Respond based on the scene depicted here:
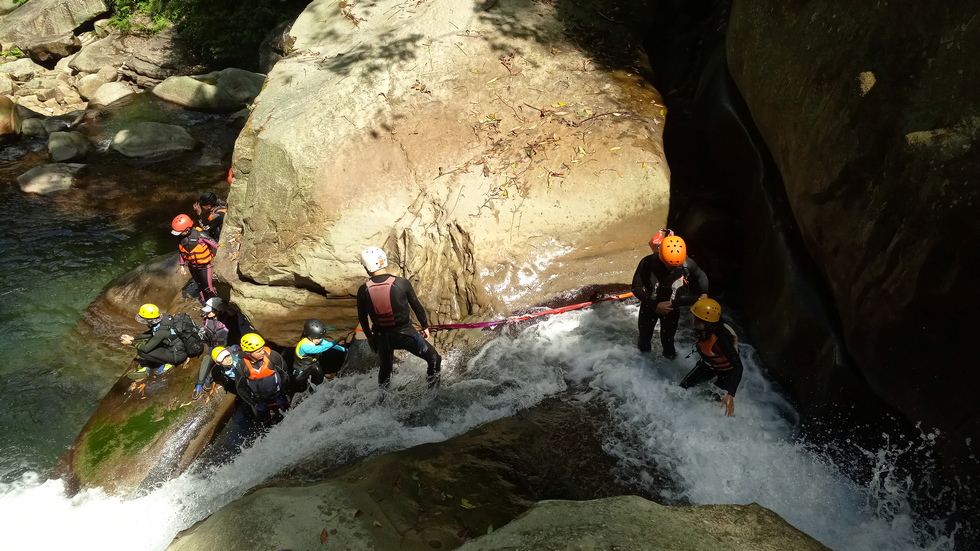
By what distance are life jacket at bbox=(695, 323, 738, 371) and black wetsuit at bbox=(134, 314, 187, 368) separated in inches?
257

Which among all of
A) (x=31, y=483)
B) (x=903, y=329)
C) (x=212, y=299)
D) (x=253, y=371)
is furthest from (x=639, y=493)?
(x=31, y=483)

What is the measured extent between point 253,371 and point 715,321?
4600 mm

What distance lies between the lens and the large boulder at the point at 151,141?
13656mm

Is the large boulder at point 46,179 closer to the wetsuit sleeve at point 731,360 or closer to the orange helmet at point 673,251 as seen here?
the orange helmet at point 673,251

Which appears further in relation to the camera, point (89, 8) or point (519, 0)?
point (89, 8)

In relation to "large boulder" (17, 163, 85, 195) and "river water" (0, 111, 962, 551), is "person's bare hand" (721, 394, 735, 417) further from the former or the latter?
"large boulder" (17, 163, 85, 195)

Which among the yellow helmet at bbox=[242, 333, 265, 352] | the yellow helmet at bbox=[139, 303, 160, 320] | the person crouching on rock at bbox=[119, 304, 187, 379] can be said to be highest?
the yellow helmet at bbox=[242, 333, 265, 352]

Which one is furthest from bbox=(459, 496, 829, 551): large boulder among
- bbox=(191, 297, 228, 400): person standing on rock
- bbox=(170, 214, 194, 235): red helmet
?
bbox=(170, 214, 194, 235): red helmet

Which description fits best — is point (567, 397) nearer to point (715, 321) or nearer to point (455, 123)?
point (715, 321)

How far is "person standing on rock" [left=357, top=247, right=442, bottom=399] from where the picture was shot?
5508 millimetres

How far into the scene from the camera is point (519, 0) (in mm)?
9500

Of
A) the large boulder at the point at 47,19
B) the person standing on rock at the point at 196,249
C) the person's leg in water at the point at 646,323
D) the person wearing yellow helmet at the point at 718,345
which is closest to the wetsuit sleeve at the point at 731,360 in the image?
the person wearing yellow helmet at the point at 718,345

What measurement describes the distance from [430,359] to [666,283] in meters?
2.52

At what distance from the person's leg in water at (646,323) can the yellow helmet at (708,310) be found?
2.68ft
